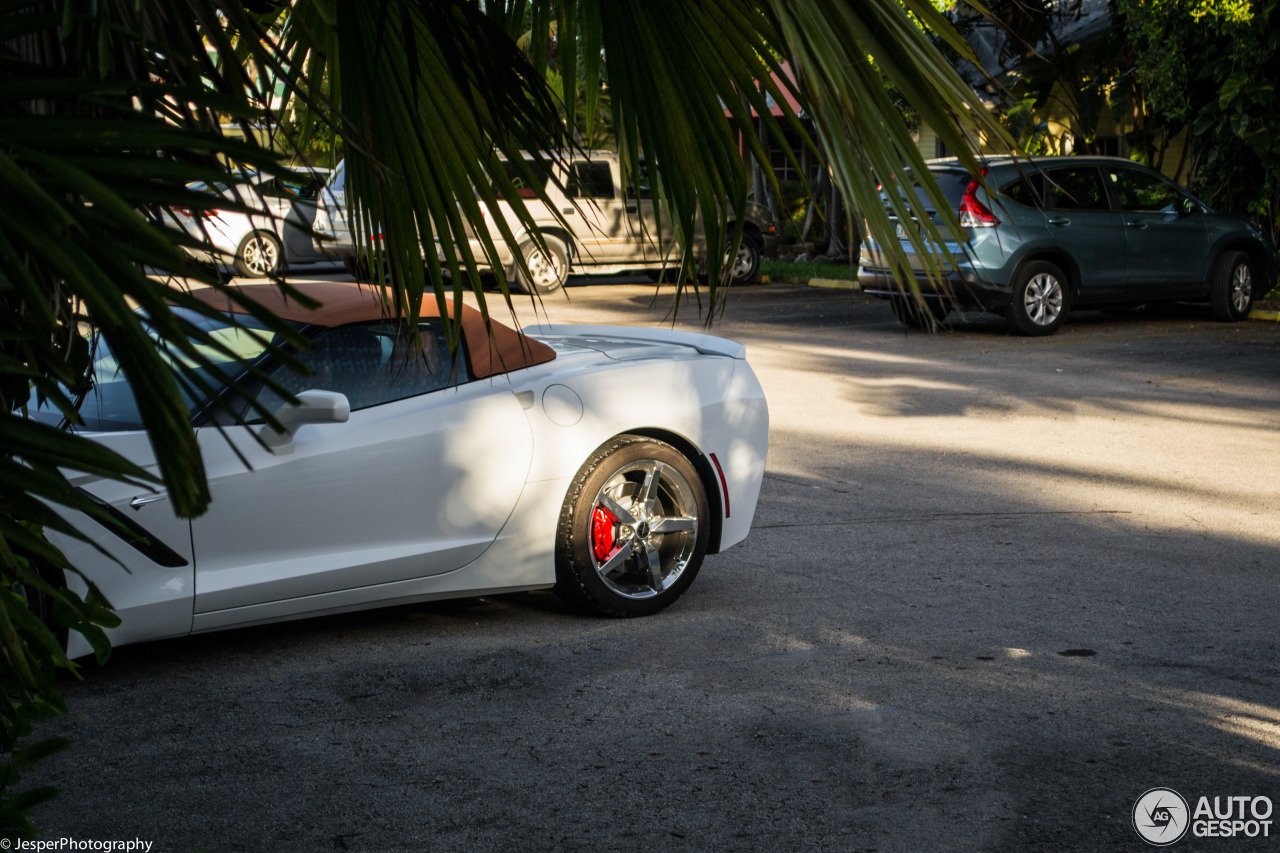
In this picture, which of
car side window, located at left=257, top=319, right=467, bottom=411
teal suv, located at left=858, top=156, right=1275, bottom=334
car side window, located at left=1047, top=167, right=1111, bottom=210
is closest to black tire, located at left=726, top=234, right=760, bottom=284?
teal suv, located at left=858, top=156, right=1275, bottom=334

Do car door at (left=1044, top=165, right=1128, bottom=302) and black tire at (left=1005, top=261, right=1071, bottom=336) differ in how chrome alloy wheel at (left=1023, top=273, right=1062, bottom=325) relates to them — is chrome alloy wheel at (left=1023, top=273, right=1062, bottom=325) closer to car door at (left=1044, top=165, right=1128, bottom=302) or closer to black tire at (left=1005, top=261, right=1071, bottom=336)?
black tire at (left=1005, top=261, right=1071, bottom=336)

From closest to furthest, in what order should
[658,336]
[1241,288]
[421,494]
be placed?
[421,494] → [658,336] → [1241,288]

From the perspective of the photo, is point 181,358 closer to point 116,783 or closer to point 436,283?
point 436,283

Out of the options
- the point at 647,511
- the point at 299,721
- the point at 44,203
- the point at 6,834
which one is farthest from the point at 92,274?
the point at 647,511

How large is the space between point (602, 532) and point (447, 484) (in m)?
0.75

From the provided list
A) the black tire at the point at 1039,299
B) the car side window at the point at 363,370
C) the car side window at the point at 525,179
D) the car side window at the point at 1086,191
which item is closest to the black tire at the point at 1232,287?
the car side window at the point at 1086,191

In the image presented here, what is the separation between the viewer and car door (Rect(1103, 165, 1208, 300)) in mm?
15258

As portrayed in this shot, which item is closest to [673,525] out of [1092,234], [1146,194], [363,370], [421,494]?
[421,494]

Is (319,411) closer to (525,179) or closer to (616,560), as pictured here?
(616,560)

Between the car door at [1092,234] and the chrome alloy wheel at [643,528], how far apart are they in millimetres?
10480

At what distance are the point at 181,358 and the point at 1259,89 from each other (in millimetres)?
17683

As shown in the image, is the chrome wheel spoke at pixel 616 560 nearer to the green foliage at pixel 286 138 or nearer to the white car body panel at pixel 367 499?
the white car body panel at pixel 367 499

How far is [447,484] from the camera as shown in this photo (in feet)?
16.5

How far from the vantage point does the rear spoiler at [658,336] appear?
19.2 feet
